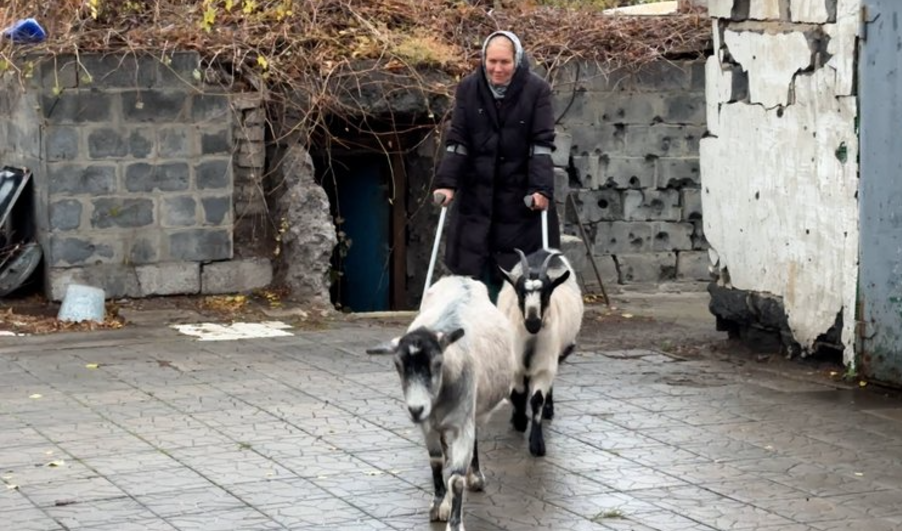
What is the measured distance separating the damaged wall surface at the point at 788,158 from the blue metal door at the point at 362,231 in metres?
4.04

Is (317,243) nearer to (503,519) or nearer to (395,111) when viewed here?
(395,111)

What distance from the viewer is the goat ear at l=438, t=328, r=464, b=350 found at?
6.59m

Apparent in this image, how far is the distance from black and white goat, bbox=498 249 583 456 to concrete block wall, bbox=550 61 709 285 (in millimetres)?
5271

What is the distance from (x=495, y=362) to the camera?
24.0 ft

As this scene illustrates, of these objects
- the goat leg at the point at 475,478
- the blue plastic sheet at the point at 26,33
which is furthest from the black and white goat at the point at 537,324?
the blue plastic sheet at the point at 26,33

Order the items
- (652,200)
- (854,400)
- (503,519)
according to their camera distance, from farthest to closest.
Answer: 1. (652,200)
2. (854,400)
3. (503,519)

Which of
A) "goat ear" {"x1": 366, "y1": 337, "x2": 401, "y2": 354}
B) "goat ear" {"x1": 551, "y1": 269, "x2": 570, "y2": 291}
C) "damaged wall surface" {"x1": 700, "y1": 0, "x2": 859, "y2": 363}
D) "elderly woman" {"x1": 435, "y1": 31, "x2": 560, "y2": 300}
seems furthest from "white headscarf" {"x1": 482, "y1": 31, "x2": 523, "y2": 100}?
"goat ear" {"x1": 366, "y1": 337, "x2": 401, "y2": 354}

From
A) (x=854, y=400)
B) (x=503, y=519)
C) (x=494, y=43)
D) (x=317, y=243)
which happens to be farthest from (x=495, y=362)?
(x=317, y=243)

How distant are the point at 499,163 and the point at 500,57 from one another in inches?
25.0

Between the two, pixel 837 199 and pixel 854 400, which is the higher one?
pixel 837 199

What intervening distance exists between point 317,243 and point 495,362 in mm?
6082

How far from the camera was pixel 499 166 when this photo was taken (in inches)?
363

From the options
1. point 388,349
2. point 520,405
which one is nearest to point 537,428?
point 520,405

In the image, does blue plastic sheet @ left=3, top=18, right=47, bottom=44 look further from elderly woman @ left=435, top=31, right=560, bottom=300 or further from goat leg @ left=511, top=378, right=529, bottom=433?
goat leg @ left=511, top=378, right=529, bottom=433
